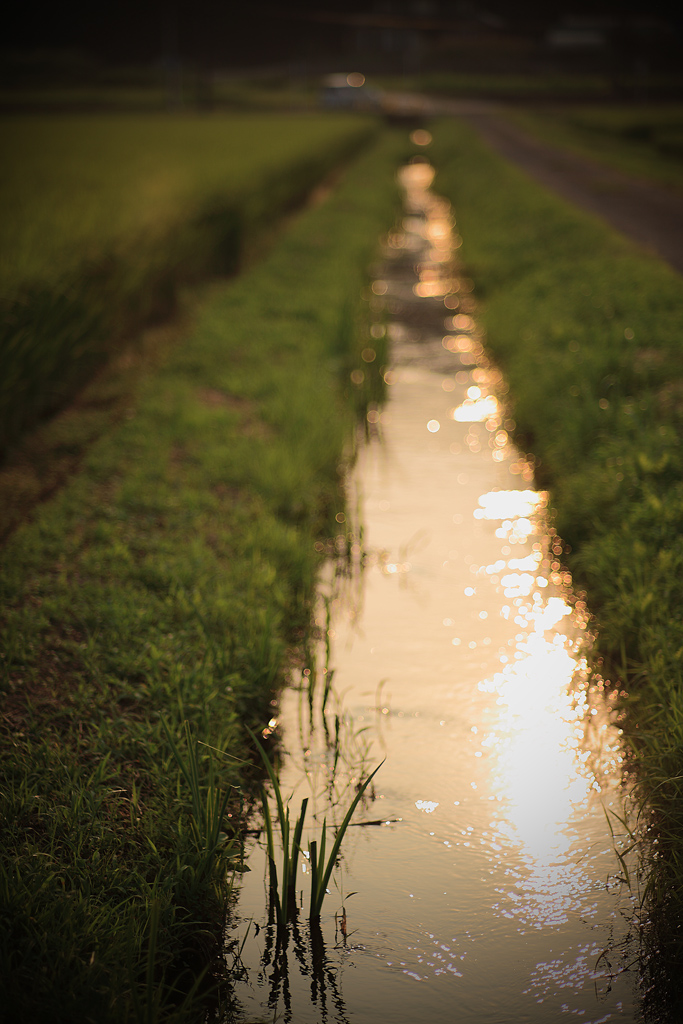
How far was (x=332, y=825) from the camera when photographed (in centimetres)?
242

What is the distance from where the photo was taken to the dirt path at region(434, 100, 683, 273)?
33.4 ft

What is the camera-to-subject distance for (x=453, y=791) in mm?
2564

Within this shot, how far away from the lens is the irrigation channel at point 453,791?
1964 millimetres

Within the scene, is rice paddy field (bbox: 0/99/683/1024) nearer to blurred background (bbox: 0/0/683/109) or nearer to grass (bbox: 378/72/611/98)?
blurred background (bbox: 0/0/683/109)

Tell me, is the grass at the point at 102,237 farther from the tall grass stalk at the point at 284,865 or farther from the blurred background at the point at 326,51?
the blurred background at the point at 326,51

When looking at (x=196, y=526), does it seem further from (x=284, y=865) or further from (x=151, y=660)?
(x=284, y=865)

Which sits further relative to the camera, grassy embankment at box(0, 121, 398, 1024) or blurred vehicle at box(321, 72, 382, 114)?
blurred vehicle at box(321, 72, 382, 114)

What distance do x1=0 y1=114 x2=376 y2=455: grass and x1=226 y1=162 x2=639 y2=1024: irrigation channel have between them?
5.95 feet

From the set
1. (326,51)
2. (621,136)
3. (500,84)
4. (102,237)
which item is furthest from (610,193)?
(326,51)

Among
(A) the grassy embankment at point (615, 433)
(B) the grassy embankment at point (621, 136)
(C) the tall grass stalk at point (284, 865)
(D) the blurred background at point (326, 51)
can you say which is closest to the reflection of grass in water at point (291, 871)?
(C) the tall grass stalk at point (284, 865)

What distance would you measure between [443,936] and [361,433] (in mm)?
3748

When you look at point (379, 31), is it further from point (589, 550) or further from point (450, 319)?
point (589, 550)

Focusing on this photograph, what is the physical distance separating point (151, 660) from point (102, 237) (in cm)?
379

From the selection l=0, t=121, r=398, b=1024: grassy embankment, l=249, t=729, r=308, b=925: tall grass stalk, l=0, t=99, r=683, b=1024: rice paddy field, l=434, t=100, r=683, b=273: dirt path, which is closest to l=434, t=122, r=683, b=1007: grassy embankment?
l=0, t=99, r=683, b=1024: rice paddy field
